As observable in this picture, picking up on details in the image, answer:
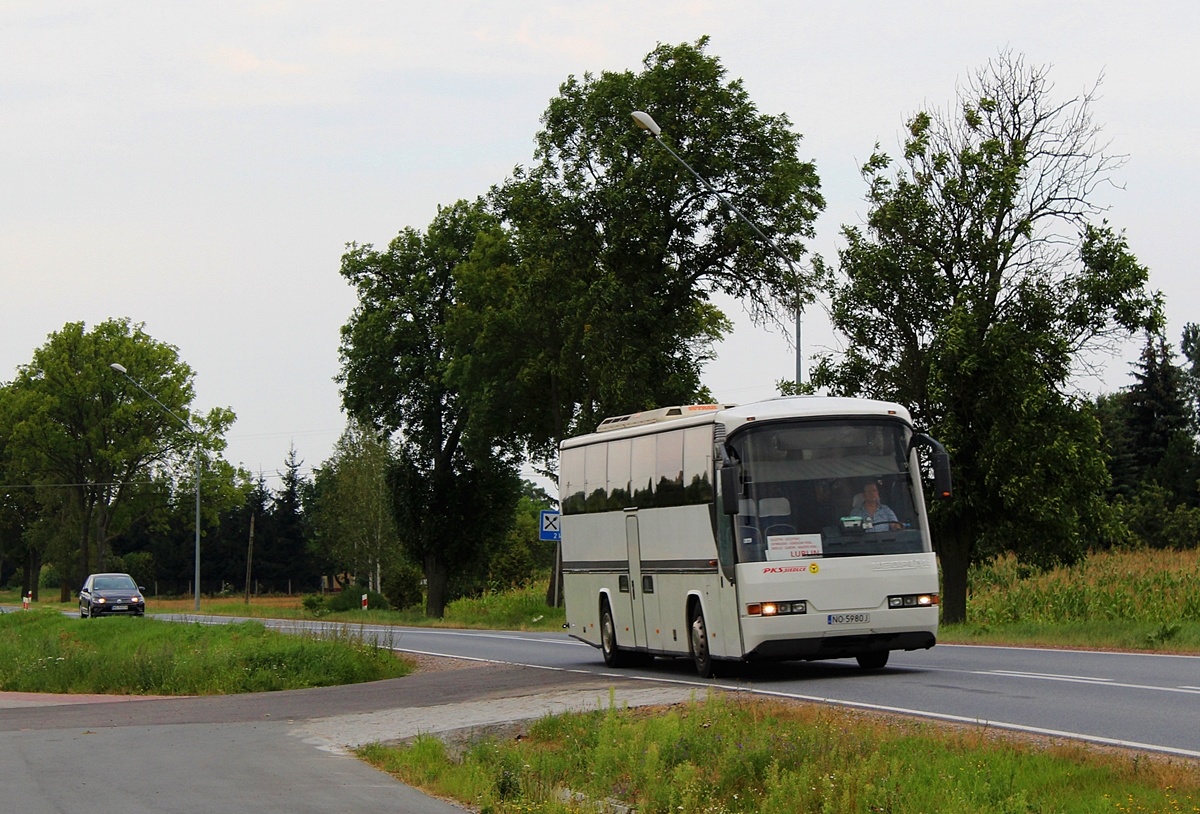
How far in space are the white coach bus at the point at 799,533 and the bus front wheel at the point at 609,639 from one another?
2.89m

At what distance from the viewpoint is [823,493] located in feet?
59.0

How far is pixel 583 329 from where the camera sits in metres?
44.3

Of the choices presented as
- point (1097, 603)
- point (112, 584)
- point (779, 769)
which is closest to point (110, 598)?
point (112, 584)

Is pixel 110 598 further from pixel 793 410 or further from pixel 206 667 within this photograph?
pixel 793 410

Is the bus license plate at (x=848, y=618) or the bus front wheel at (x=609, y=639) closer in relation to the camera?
the bus license plate at (x=848, y=618)

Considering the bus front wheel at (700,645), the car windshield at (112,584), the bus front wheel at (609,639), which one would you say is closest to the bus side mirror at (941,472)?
the bus front wheel at (700,645)

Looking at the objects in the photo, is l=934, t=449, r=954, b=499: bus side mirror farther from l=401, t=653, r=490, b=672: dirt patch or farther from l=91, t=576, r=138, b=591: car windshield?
l=91, t=576, r=138, b=591: car windshield

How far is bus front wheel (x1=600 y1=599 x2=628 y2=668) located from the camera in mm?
22734

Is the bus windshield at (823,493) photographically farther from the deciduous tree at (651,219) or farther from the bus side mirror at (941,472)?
the deciduous tree at (651,219)

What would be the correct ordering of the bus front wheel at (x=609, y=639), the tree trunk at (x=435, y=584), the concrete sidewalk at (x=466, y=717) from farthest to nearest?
the tree trunk at (x=435, y=584)
the bus front wheel at (x=609, y=639)
the concrete sidewalk at (x=466, y=717)

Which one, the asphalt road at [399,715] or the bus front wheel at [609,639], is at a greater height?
the bus front wheel at [609,639]

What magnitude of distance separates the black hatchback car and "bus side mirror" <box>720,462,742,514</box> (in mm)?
41209

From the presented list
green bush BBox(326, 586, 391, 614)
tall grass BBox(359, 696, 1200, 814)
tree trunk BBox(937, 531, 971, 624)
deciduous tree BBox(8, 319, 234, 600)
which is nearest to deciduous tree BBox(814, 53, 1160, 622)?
tree trunk BBox(937, 531, 971, 624)

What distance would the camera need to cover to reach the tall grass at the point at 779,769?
8711 millimetres
